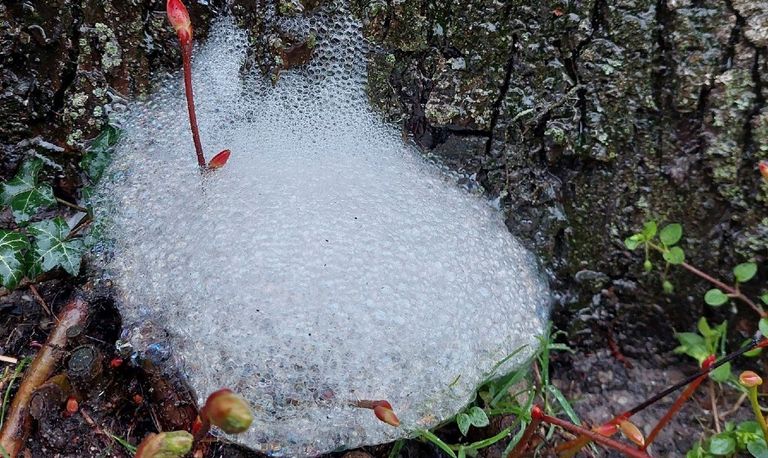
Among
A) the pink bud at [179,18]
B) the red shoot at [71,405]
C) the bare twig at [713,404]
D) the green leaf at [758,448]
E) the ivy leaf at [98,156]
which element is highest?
the pink bud at [179,18]

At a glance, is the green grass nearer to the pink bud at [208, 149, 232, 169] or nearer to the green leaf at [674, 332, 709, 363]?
the green leaf at [674, 332, 709, 363]

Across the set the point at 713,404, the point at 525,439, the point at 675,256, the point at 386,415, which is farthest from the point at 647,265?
the point at 386,415

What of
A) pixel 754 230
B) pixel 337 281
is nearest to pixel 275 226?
pixel 337 281

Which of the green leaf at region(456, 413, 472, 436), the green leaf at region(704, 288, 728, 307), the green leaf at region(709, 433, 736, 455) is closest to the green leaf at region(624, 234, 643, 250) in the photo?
the green leaf at region(704, 288, 728, 307)

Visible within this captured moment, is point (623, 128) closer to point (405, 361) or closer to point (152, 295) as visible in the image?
point (405, 361)

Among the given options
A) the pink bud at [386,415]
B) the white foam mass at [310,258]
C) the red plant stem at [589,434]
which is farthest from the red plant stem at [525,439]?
the pink bud at [386,415]

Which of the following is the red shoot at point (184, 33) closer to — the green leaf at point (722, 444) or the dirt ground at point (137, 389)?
the dirt ground at point (137, 389)

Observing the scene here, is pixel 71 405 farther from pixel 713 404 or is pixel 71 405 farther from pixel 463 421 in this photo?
pixel 713 404
